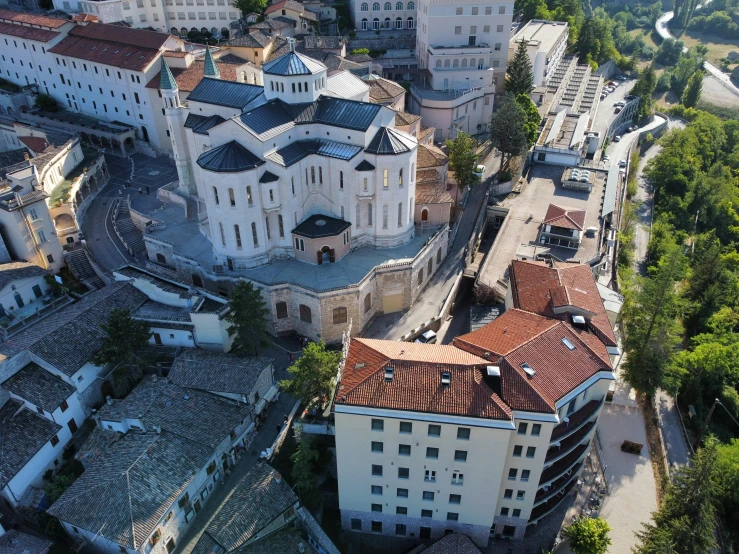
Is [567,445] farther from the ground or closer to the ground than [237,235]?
closer to the ground

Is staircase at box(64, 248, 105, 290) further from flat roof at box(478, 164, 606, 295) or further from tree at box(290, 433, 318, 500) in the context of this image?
flat roof at box(478, 164, 606, 295)

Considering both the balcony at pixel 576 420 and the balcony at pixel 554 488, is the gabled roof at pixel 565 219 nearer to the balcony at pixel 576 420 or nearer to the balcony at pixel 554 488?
the balcony at pixel 576 420

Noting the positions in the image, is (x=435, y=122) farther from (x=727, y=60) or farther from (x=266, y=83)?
(x=727, y=60)

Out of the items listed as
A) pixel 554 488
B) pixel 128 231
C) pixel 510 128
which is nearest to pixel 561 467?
pixel 554 488

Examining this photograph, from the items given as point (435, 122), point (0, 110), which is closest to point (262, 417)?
point (435, 122)

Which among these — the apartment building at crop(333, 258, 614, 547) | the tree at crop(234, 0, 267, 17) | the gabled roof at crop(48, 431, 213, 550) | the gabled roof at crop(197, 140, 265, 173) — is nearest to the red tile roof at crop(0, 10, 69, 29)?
the tree at crop(234, 0, 267, 17)

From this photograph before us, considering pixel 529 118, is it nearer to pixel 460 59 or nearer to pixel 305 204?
pixel 460 59
